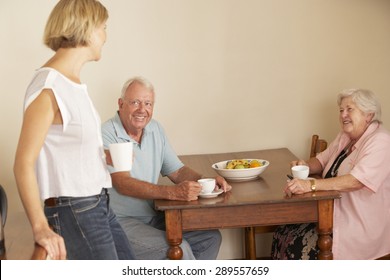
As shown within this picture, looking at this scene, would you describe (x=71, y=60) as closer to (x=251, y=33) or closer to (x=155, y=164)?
(x=155, y=164)

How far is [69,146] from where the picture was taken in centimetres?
145

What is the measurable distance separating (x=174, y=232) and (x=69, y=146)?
2.31 ft

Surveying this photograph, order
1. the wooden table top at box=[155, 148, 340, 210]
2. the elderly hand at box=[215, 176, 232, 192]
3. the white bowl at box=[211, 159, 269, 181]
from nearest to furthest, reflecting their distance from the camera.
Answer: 1. the wooden table top at box=[155, 148, 340, 210]
2. the elderly hand at box=[215, 176, 232, 192]
3. the white bowl at box=[211, 159, 269, 181]

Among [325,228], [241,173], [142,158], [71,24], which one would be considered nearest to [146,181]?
[142,158]

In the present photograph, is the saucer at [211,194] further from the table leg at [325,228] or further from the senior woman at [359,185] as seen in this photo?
the table leg at [325,228]

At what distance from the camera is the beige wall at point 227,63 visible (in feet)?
8.69

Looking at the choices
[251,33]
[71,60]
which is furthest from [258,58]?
[71,60]

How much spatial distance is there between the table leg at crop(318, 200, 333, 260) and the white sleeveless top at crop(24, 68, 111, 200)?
0.88m

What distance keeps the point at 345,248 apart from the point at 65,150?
1.20 m

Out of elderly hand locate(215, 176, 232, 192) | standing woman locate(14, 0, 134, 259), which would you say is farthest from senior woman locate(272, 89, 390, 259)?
standing woman locate(14, 0, 134, 259)

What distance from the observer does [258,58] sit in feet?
9.03

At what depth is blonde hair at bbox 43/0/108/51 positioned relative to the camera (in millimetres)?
1448

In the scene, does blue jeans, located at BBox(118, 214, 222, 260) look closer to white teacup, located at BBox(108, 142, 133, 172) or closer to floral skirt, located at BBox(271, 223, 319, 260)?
floral skirt, located at BBox(271, 223, 319, 260)

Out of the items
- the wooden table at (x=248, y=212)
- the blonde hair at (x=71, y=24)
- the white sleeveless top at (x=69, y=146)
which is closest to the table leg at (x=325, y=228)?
the wooden table at (x=248, y=212)
